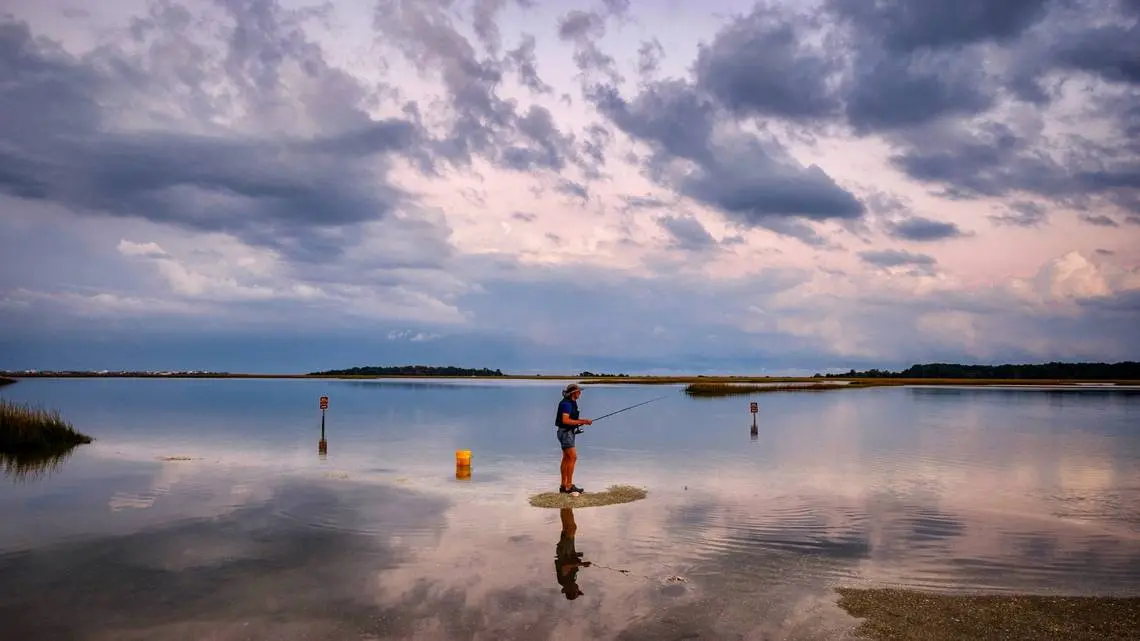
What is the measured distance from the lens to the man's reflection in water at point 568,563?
418 inches

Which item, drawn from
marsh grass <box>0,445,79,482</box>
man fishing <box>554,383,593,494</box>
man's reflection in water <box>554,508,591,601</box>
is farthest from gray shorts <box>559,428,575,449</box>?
marsh grass <box>0,445,79,482</box>

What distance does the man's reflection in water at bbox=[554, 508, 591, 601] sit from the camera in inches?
418

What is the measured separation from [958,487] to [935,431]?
768 inches

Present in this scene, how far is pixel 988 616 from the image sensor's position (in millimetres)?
9227

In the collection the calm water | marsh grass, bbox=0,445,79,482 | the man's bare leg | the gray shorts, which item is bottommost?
the calm water

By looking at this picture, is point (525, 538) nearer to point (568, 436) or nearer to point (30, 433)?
point (568, 436)

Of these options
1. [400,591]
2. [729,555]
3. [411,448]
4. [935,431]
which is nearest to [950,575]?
[729,555]

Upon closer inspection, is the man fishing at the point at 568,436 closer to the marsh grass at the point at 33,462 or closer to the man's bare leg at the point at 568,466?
the man's bare leg at the point at 568,466

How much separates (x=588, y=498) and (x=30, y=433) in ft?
80.3

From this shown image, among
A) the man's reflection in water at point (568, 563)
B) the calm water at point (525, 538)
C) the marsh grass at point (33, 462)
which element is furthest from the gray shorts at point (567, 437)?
the marsh grass at point (33, 462)

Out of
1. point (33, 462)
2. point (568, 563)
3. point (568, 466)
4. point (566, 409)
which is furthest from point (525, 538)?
point (33, 462)

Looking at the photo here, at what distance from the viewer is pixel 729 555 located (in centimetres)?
1259

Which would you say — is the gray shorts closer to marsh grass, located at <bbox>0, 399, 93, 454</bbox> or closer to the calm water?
the calm water

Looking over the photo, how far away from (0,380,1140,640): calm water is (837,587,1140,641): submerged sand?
1.58 ft
